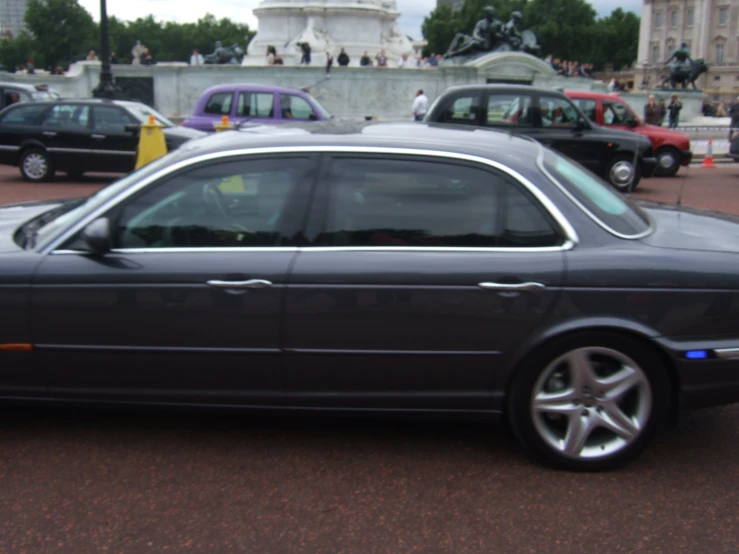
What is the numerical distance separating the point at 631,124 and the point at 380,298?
14991 millimetres

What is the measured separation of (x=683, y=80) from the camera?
113 ft

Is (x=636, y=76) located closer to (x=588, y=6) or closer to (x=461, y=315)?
(x=588, y=6)

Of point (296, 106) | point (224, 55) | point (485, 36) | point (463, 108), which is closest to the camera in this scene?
point (463, 108)

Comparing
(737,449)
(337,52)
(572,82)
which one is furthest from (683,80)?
(737,449)

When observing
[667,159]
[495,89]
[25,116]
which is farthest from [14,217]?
[667,159]

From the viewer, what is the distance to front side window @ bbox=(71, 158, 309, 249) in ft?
12.2

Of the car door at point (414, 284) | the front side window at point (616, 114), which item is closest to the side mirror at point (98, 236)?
the car door at point (414, 284)

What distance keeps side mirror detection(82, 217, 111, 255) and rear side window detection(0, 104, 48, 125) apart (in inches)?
504

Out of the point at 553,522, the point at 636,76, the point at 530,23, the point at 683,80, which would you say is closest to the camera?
the point at 553,522

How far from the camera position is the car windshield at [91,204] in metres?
3.84

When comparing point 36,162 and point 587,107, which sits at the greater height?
point 587,107

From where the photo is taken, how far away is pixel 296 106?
16.1m

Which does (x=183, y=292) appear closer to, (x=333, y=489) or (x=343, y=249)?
(x=343, y=249)

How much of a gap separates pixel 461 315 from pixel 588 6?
105m
